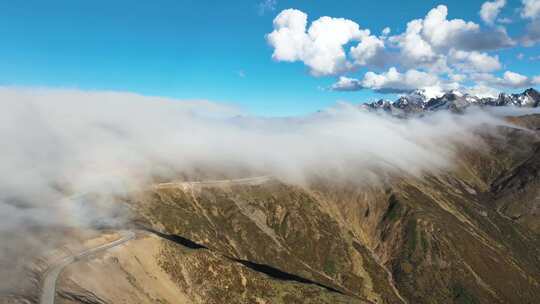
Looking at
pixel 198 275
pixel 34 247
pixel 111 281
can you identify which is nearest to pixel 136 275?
pixel 111 281

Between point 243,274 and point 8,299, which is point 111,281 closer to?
point 8,299

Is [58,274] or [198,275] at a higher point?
[58,274]

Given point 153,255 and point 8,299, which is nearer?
point 8,299

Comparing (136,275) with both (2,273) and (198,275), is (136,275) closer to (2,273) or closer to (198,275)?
(198,275)

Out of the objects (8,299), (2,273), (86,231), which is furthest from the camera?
(86,231)

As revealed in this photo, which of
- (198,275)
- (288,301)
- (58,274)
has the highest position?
(58,274)

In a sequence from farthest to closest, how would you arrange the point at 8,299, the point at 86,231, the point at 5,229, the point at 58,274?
the point at 86,231, the point at 5,229, the point at 58,274, the point at 8,299
